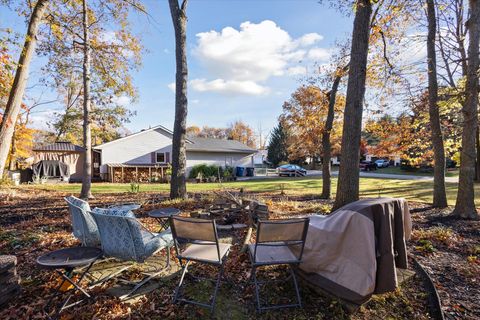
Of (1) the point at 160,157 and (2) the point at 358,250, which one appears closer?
(2) the point at 358,250

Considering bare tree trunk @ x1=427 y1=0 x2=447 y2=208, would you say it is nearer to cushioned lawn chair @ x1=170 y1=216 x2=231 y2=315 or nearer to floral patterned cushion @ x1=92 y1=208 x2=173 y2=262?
cushioned lawn chair @ x1=170 y1=216 x2=231 y2=315

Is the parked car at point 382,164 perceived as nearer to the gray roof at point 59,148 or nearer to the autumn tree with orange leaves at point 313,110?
the autumn tree with orange leaves at point 313,110

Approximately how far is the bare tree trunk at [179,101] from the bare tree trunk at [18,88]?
389 cm

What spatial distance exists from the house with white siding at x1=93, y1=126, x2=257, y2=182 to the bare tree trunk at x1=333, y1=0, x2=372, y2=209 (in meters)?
20.0

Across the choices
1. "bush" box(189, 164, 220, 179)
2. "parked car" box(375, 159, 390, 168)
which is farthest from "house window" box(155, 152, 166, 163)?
"parked car" box(375, 159, 390, 168)

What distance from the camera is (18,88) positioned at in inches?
268

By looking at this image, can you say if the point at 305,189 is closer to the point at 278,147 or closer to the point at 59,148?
the point at 59,148

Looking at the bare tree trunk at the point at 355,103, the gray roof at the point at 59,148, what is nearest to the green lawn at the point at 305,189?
the gray roof at the point at 59,148

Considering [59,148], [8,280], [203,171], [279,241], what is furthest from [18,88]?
[203,171]

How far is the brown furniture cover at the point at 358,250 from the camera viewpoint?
9.28 feet

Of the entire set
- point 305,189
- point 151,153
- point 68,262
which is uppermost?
point 151,153

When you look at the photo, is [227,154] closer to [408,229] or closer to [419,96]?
[419,96]

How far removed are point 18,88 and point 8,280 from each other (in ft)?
18.8

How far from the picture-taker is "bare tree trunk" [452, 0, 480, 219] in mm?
7793
